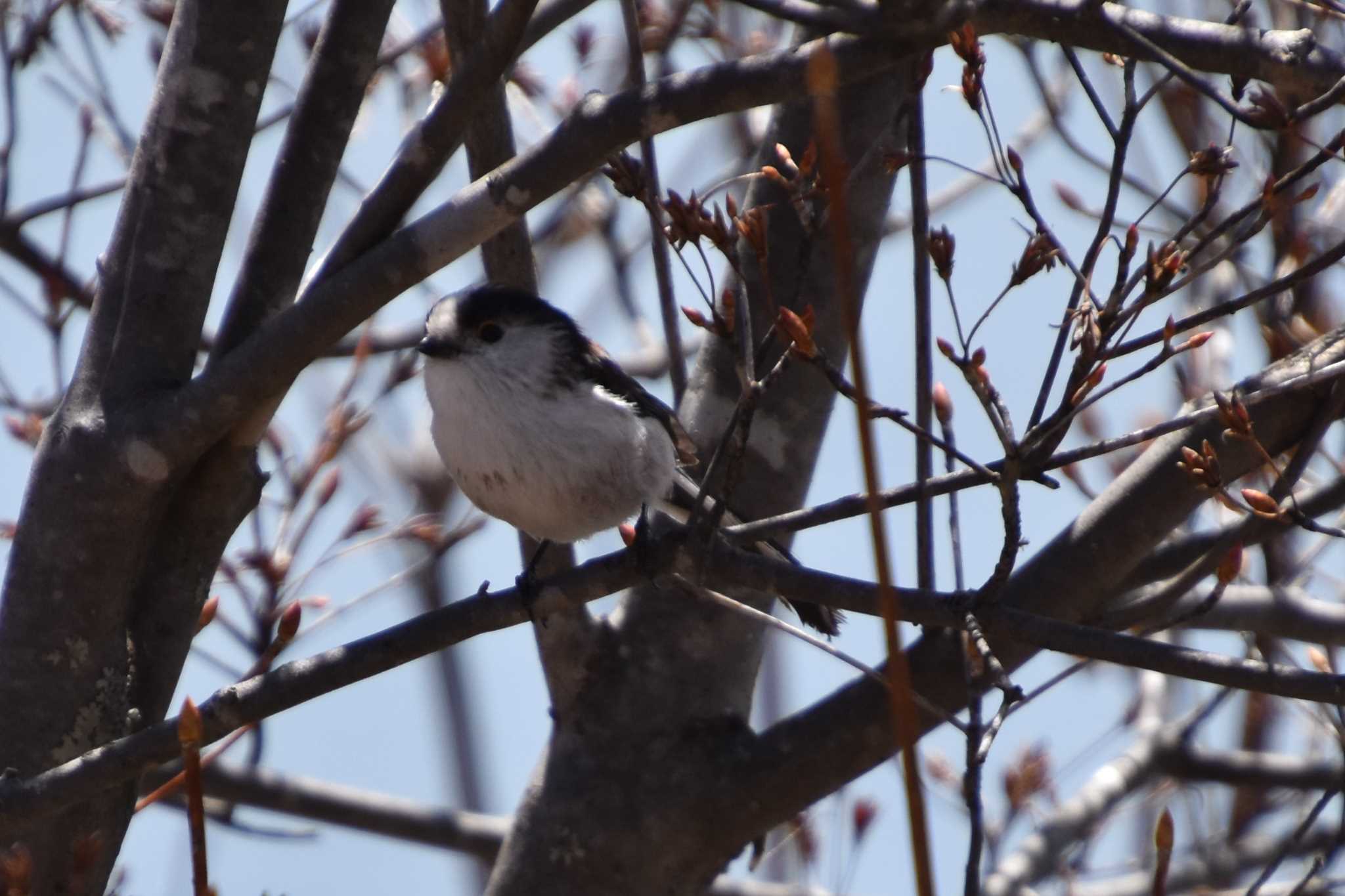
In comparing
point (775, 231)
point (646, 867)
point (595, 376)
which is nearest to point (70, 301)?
point (595, 376)

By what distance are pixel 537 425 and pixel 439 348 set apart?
1.16 feet

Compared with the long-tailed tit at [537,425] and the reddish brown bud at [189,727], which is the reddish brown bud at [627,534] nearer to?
the long-tailed tit at [537,425]

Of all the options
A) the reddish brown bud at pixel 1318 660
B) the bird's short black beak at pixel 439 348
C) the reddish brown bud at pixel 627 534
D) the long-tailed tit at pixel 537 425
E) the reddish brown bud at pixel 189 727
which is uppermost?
the bird's short black beak at pixel 439 348

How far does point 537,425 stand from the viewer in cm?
326

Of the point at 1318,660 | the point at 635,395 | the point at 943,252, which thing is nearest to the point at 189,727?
the point at 943,252

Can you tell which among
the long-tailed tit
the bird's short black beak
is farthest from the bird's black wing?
the bird's short black beak

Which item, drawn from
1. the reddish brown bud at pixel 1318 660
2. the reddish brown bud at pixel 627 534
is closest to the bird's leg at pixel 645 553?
the reddish brown bud at pixel 627 534

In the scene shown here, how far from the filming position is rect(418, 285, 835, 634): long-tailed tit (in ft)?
10.6

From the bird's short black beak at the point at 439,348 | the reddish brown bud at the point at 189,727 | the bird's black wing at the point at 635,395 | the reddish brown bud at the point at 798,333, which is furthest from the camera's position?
the bird's black wing at the point at 635,395

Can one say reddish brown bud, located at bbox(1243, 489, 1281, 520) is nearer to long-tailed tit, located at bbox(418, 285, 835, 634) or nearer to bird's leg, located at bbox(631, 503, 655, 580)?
bird's leg, located at bbox(631, 503, 655, 580)

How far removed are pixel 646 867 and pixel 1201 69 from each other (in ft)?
6.63

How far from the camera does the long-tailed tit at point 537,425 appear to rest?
3.23m

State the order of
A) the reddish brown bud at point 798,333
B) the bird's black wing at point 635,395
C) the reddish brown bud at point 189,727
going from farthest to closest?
the bird's black wing at point 635,395
the reddish brown bud at point 798,333
the reddish brown bud at point 189,727

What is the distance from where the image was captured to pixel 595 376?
354 cm
